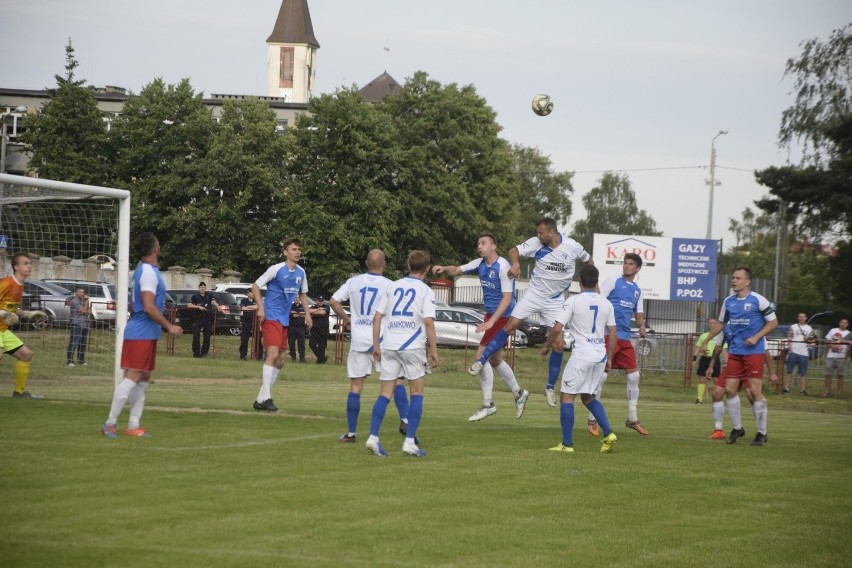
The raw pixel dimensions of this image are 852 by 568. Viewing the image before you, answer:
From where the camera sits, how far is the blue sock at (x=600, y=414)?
42.4ft

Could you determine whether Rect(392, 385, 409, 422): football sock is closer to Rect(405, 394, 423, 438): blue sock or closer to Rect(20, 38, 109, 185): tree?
Rect(405, 394, 423, 438): blue sock

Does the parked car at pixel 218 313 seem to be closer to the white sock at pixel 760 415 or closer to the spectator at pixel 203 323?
the spectator at pixel 203 323

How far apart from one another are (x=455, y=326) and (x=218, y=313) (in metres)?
9.02

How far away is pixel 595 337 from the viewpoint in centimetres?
1289

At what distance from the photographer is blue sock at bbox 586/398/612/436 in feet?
42.4

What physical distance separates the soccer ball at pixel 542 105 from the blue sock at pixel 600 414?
19522 mm

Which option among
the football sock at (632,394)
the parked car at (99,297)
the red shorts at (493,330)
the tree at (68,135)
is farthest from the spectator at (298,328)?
the tree at (68,135)

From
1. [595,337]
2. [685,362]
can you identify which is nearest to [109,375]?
[595,337]

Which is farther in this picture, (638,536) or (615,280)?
(615,280)

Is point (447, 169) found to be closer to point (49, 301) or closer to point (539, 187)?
point (539, 187)

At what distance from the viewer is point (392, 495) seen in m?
9.32

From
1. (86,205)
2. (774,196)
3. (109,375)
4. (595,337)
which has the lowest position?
(109,375)

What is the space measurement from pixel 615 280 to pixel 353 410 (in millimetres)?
5101

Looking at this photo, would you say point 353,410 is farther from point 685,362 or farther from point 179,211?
point 179,211
